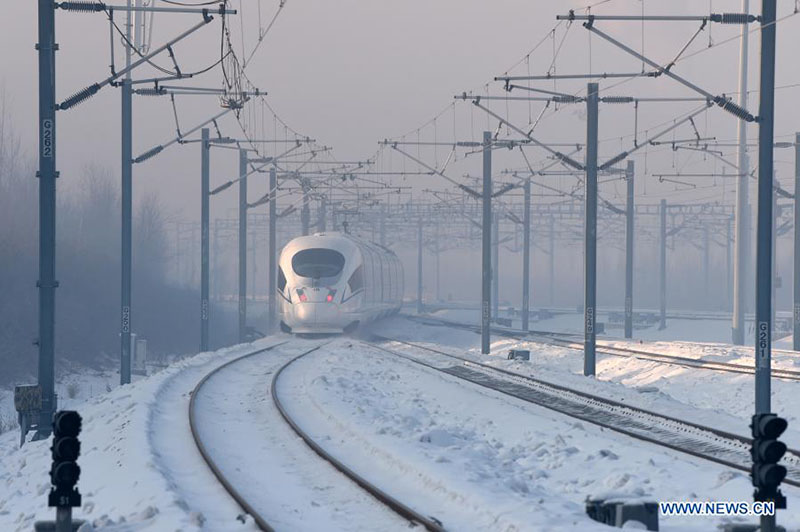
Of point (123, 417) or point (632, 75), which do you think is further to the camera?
point (632, 75)

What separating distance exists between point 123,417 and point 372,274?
28334 mm

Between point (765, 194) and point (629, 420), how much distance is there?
414cm

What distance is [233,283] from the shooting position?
5679 inches

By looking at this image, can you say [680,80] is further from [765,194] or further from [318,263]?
[318,263]

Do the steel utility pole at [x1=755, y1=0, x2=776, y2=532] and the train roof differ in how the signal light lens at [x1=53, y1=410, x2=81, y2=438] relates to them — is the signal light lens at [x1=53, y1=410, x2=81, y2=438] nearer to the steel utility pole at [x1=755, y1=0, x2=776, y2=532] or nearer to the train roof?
the steel utility pole at [x1=755, y1=0, x2=776, y2=532]

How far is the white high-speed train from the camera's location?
40.2 m

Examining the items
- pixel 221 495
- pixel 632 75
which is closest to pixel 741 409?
pixel 632 75

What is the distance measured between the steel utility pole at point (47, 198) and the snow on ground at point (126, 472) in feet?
2.99

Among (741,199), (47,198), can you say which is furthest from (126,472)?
(741,199)

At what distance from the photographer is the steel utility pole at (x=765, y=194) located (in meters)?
17.6

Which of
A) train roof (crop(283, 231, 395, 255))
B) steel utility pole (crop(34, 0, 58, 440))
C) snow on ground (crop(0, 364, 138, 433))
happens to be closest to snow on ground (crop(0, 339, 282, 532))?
steel utility pole (crop(34, 0, 58, 440))

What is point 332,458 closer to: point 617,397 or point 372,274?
point 617,397

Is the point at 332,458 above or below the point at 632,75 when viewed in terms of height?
below

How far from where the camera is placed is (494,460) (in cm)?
1421
